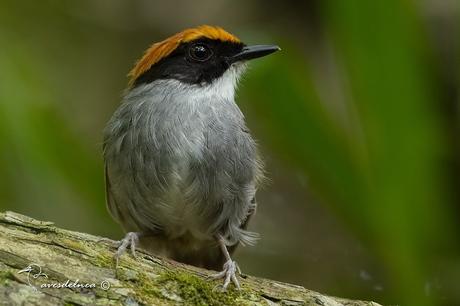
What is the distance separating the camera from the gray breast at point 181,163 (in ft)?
14.3

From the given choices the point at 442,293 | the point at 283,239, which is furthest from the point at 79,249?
the point at 283,239

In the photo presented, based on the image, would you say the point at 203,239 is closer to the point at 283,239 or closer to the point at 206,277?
the point at 206,277

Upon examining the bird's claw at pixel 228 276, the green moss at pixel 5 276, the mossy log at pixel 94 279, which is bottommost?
the green moss at pixel 5 276

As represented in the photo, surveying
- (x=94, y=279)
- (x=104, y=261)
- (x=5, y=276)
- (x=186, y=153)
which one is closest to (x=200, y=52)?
(x=186, y=153)

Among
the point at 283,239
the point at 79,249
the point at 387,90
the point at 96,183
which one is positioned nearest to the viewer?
the point at 79,249

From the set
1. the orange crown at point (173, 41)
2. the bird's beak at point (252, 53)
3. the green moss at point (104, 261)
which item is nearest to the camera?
the green moss at point (104, 261)

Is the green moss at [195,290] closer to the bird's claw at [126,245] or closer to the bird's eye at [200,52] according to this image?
the bird's claw at [126,245]

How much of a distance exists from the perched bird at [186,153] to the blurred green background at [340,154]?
25 cm

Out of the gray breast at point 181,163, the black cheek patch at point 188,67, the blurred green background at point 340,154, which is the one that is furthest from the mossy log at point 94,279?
the black cheek patch at point 188,67

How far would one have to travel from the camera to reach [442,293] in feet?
15.6

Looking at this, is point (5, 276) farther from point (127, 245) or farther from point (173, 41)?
point (173, 41)

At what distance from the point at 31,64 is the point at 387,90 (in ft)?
8.80

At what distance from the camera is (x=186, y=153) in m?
4.34

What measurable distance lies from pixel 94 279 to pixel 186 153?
1.11m
